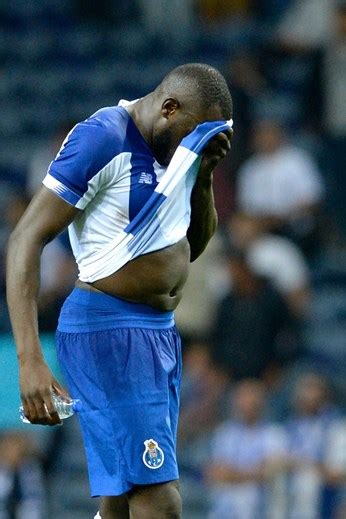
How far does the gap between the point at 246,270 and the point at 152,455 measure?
490 centimetres

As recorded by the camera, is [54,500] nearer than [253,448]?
No

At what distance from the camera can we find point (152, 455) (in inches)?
203

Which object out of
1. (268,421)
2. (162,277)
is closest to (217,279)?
(268,421)

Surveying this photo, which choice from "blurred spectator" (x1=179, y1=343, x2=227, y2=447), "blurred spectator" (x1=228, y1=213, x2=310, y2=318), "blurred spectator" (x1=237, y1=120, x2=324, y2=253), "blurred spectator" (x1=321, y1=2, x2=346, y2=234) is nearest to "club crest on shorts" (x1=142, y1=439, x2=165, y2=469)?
"blurred spectator" (x1=179, y1=343, x2=227, y2=447)

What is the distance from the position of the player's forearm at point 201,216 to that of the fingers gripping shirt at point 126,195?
0.17 metres

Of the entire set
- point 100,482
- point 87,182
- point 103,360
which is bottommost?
point 100,482

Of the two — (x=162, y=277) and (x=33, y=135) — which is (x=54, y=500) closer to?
(x=33, y=135)

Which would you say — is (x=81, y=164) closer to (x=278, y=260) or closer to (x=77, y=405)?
(x=77, y=405)

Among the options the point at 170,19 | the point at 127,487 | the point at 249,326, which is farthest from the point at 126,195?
the point at 170,19

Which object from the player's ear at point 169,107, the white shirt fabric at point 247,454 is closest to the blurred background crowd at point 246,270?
the white shirt fabric at point 247,454

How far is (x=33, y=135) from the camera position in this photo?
44.9ft

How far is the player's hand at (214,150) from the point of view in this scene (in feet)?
17.1

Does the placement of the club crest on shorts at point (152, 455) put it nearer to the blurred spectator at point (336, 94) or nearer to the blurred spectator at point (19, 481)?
the blurred spectator at point (19, 481)

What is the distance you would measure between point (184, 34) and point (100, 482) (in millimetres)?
9423
